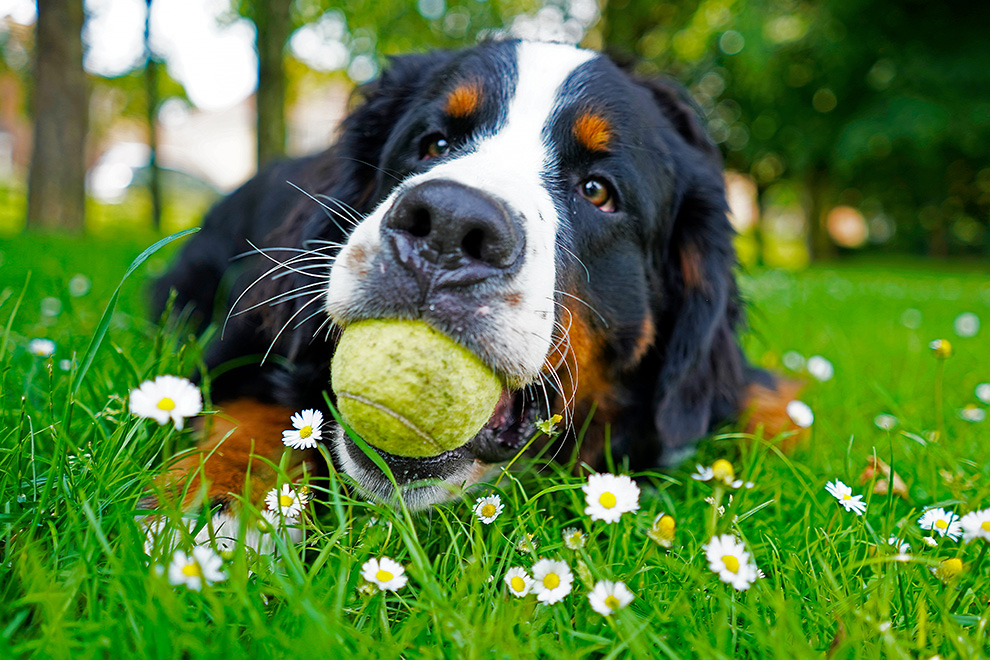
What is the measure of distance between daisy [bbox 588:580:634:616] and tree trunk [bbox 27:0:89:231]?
1192 cm

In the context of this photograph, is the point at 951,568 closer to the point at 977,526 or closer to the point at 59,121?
the point at 977,526

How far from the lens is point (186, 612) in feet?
3.76

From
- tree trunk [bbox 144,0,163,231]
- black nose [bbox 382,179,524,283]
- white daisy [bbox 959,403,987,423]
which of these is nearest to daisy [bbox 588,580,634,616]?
black nose [bbox 382,179,524,283]

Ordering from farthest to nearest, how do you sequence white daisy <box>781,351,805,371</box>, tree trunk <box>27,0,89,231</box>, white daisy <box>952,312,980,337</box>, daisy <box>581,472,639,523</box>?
tree trunk <box>27,0,89,231</box>
white daisy <box>952,312,980,337</box>
white daisy <box>781,351,805,371</box>
daisy <box>581,472,639,523</box>

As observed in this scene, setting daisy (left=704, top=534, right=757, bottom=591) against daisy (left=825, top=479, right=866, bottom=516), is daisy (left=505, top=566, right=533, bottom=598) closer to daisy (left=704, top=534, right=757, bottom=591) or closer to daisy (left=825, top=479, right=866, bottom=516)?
daisy (left=704, top=534, right=757, bottom=591)

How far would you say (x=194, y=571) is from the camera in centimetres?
108

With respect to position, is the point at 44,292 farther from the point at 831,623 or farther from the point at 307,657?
the point at 831,623

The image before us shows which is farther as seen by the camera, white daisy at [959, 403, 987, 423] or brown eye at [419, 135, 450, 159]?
white daisy at [959, 403, 987, 423]

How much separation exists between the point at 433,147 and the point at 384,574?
1548mm

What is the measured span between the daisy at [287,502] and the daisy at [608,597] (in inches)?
24.5

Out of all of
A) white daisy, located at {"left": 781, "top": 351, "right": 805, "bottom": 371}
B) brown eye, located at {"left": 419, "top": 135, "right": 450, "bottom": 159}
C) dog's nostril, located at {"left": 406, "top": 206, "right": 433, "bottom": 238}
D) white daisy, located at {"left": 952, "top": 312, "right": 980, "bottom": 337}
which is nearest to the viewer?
dog's nostril, located at {"left": 406, "top": 206, "right": 433, "bottom": 238}

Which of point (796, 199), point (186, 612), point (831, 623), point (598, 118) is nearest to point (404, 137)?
point (598, 118)

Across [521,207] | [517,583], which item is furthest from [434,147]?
[517,583]

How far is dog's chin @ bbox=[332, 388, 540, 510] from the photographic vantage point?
167 centimetres
